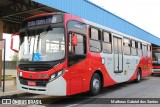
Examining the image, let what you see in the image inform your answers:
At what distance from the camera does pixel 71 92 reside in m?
9.15

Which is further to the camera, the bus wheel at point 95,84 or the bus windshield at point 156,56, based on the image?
the bus windshield at point 156,56

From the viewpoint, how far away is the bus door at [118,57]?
1310 centimetres

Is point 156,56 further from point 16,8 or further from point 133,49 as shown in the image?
point 16,8

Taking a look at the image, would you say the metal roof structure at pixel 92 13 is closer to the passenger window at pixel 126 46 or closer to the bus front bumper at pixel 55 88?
the passenger window at pixel 126 46

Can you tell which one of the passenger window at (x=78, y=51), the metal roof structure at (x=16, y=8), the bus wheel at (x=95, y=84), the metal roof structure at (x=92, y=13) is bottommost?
the bus wheel at (x=95, y=84)

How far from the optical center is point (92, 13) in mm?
17781

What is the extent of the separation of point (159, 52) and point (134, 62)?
997 cm

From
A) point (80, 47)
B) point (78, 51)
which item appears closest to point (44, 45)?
point (78, 51)

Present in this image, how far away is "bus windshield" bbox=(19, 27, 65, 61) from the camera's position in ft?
29.6

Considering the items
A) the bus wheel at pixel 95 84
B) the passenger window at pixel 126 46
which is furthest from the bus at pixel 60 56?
the passenger window at pixel 126 46

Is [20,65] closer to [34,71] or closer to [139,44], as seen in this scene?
[34,71]

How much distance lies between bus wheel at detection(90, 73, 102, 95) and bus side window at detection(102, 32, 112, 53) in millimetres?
1418

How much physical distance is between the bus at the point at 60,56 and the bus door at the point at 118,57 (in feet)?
4.39

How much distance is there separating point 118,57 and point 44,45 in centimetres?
542
